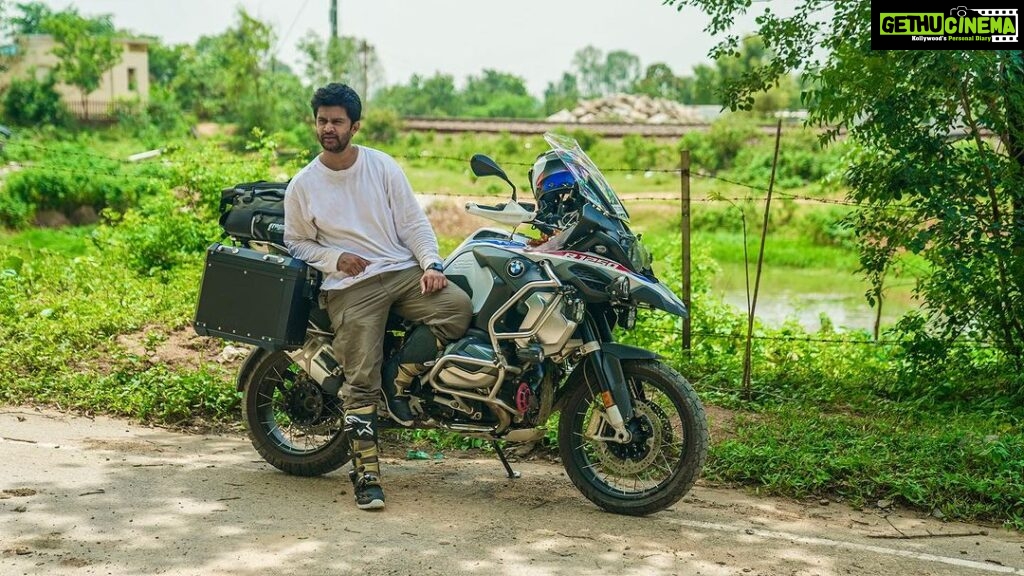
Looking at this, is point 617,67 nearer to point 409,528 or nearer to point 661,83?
point 661,83

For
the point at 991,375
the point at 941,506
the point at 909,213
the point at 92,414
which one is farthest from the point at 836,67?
the point at 92,414

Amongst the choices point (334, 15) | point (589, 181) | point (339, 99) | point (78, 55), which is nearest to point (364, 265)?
point (339, 99)

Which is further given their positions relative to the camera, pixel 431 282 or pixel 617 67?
pixel 617 67

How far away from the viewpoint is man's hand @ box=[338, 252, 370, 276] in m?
5.66

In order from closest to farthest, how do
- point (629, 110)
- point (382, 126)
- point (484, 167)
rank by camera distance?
point (484, 167)
point (382, 126)
point (629, 110)

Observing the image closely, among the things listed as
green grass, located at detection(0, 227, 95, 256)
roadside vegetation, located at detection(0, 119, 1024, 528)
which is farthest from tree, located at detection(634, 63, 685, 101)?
roadside vegetation, located at detection(0, 119, 1024, 528)

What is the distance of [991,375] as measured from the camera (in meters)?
8.34

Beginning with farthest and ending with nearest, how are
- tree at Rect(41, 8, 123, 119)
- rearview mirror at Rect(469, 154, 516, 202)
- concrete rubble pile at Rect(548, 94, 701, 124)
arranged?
concrete rubble pile at Rect(548, 94, 701, 124)
tree at Rect(41, 8, 123, 119)
rearview mirror at Rect(469, 154, 516, 202)

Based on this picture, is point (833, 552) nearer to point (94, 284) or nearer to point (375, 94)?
point (94, 284)

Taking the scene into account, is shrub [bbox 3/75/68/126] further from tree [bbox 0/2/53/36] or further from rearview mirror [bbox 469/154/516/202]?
rearview mirror [bbox 469/154/516/202]

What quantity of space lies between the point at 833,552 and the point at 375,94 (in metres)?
73.2

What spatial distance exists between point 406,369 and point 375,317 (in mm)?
305

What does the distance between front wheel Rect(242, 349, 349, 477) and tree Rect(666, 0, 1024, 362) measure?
3827 millimetres

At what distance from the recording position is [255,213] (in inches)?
242
